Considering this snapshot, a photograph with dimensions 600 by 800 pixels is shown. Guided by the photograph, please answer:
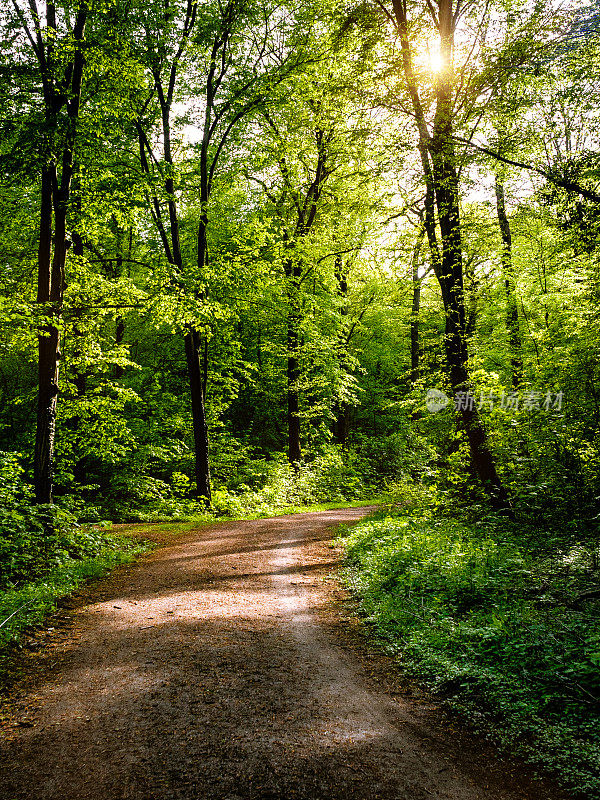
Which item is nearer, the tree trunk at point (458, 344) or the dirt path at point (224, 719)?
the dirt path at point (224, 719)

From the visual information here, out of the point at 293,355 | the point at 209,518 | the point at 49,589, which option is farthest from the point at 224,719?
the point at 293,355

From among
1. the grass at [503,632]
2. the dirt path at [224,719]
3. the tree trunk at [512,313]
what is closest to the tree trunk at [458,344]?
the grass at [503,632]

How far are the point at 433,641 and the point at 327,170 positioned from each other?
Result: 1956cm

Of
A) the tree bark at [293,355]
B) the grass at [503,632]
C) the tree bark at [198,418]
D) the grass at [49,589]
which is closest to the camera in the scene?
the grass at [503,632]

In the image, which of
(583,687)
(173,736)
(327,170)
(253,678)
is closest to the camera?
(173,736)

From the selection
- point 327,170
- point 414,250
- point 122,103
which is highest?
point 327,170

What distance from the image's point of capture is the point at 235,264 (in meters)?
14.9

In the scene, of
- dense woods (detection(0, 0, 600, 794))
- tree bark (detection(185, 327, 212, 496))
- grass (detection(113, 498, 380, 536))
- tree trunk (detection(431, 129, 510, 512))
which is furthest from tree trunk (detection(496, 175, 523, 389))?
tree bark (detection(185, 327, 212, 496))

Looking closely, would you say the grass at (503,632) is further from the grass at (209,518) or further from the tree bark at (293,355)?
the tree bark at (293,355)

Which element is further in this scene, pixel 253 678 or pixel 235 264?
pixel 235 264

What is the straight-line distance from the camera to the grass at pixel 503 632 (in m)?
3.56

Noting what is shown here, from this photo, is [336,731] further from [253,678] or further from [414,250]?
[414,250]

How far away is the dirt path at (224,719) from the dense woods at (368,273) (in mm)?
649

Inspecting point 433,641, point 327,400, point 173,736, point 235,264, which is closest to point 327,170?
point 235,264
